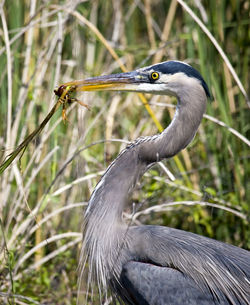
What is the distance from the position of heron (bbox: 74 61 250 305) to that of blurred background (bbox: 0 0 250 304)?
0.24 metres

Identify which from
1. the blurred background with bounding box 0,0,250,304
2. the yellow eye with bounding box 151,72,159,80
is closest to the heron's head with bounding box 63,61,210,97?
the yellow eye with bounding box 151,72,159,80

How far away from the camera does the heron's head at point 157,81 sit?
246cm

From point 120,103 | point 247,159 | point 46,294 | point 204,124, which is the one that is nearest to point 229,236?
point 247,159

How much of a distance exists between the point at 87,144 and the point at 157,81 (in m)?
1.08

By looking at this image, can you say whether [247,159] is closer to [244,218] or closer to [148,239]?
[244,218]

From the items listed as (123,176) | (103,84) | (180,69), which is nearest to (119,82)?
(103,84)

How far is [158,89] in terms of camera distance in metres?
2.53

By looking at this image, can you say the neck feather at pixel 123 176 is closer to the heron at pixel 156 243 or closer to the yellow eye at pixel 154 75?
the heron at pixel 156 243

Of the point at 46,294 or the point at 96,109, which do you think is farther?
the point at 96,109

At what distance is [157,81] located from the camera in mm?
2527

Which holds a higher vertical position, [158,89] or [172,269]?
[158,89]

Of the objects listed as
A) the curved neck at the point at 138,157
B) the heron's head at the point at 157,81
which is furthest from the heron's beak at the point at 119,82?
the curved neck at the point at 138,157

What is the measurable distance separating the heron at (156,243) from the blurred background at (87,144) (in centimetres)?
24

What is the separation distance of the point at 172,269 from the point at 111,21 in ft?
8.95
